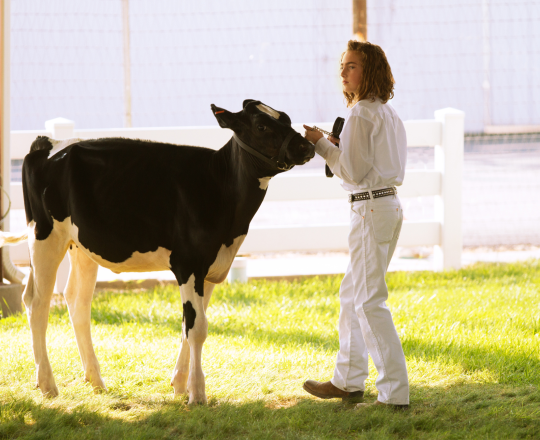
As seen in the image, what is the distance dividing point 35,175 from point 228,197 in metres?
1.28

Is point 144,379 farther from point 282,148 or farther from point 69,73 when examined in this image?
point 69,73

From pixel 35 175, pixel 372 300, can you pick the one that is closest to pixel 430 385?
pixel 372 300

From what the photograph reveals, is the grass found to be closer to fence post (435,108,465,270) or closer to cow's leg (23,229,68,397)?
cow's leg (23,229,68,397)

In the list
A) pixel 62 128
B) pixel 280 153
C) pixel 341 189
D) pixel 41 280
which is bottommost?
pixel 41 280

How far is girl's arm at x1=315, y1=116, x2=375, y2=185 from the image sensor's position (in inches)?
140

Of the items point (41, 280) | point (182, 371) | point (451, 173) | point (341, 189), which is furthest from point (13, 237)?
point (451, 173)

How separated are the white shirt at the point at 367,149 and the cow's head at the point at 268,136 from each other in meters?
0.16

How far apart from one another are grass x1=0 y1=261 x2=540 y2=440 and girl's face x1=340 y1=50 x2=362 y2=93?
5.88ft

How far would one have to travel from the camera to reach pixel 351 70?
367cm

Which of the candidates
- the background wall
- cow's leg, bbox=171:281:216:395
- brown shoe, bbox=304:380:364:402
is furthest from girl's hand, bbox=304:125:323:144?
the background wall

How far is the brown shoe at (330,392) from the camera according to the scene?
394 centimetres

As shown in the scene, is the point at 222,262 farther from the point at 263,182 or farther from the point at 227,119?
the point at 227,119

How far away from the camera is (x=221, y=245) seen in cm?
382

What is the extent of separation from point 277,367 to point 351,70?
6.80 feet
